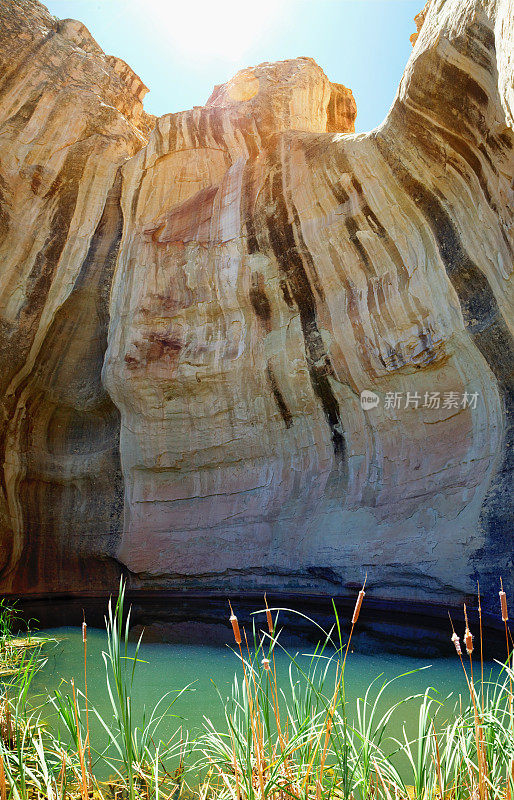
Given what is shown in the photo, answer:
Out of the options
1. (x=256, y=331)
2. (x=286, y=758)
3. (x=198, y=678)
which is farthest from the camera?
(x=256, y=331)

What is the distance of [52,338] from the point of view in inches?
325

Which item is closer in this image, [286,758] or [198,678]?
[286,758]

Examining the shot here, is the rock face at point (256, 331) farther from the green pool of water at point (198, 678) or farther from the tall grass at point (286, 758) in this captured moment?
the tall grass at point (286, 758)

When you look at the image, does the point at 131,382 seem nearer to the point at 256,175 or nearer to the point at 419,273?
the point at 256,175

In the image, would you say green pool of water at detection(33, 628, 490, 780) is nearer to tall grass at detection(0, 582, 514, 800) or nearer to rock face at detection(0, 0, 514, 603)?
tall grass at detection(0, 582, 514, 800)

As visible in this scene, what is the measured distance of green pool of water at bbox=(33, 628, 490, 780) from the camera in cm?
249

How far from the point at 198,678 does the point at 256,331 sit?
525 centimetres

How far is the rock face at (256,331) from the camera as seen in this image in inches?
222

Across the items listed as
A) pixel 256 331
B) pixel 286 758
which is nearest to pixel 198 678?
pixel 286 758

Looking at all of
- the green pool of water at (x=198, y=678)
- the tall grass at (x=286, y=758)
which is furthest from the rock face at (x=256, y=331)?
the tall grass at (x=286, y=758)

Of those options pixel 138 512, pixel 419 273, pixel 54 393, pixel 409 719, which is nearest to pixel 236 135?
pixel 419 273

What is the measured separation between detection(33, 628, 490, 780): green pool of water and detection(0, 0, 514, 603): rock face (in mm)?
1934

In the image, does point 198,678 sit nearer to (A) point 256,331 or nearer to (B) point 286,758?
(B) point 286,758

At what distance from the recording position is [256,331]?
7797mm
